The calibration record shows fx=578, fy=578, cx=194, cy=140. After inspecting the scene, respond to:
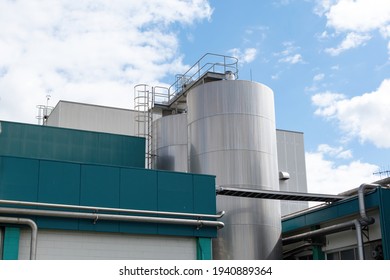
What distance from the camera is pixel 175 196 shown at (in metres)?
20.8

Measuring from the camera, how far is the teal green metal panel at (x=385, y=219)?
20547 millimetres

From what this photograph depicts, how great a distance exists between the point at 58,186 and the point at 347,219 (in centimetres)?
1160

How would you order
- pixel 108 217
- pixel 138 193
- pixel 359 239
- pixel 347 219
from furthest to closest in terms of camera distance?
pixel 347 219 → pixel 359 239 → pixel 138 193 → pixel 108 217

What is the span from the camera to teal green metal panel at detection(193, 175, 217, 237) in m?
21.0

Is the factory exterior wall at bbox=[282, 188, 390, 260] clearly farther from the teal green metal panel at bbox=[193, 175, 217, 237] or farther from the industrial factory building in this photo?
the teal green metal panel at bbox=[193, 175, 217, 237]

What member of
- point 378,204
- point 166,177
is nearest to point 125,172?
point 166,177

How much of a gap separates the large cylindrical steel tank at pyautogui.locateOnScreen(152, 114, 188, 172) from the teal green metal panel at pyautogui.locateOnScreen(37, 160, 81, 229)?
11.2m

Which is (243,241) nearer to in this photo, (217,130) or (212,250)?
(212,250)

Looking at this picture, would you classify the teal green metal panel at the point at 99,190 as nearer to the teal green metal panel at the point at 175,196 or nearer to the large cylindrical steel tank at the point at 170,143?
the teal green metal panel at the point at 175,196

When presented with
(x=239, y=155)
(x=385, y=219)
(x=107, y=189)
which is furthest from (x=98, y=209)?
(x=385, y=219)

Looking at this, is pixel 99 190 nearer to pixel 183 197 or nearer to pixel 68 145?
pixel 183 197

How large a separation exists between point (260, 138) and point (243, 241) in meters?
4.39

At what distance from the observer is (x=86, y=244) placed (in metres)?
19.2

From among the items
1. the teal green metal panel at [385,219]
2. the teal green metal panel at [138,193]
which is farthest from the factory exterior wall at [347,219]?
the teal green metal panel at [138,193]
